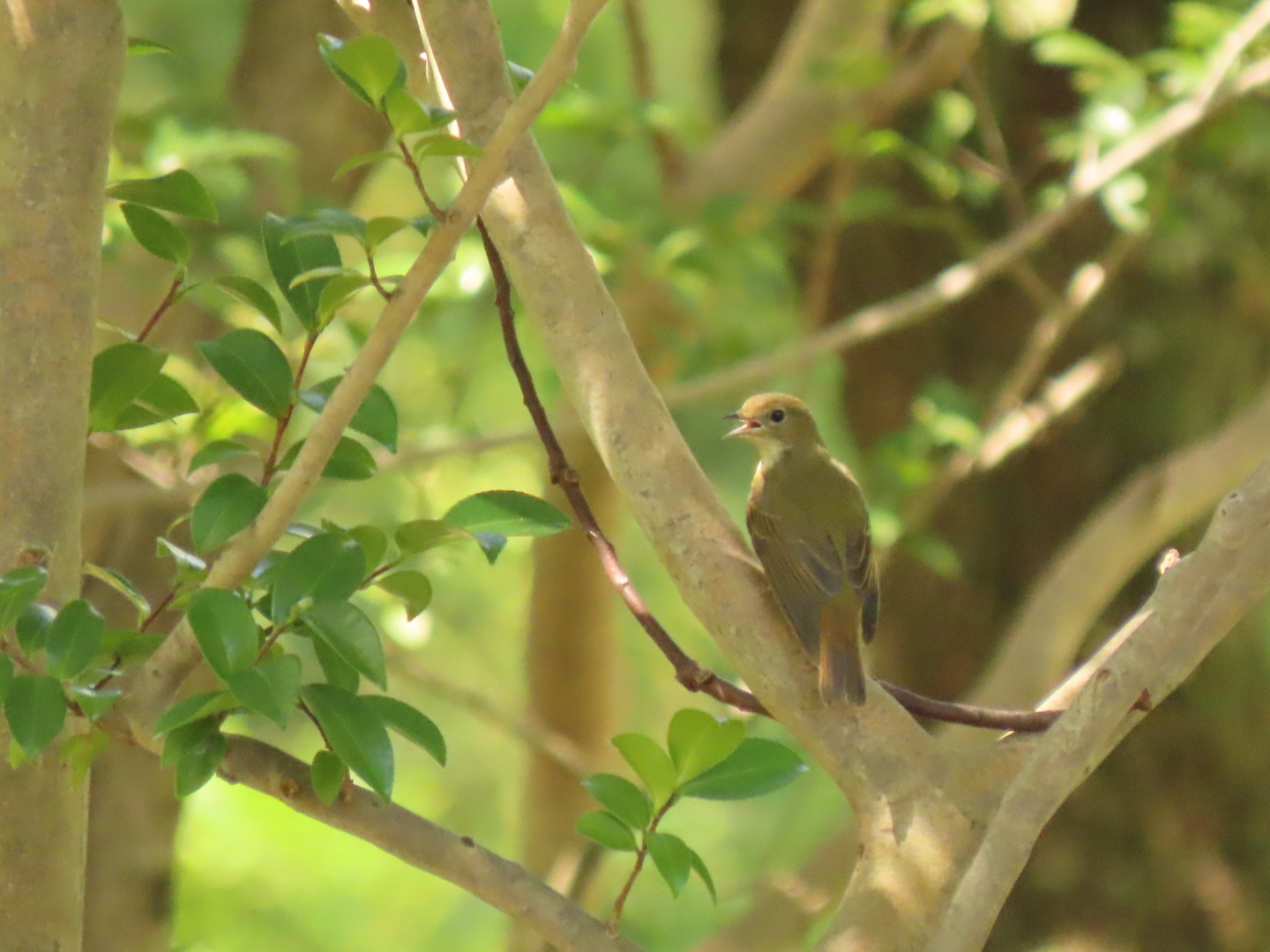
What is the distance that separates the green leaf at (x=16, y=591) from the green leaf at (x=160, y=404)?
0.31 metres

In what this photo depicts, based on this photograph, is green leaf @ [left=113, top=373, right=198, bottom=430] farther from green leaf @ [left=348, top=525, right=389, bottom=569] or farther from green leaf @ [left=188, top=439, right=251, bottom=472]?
green leaf @ [left=348, top=525, right=389, bottom=569]

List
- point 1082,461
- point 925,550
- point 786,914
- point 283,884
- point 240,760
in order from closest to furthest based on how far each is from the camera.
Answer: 1. point 240,760
2. point 786,914
3. point 925,550
4. point 1082,461
5. point 283,884

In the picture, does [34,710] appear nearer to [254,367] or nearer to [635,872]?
[254,367]

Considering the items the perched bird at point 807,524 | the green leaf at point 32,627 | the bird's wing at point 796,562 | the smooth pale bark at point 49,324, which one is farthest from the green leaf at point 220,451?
the bird's wing at point 796,562

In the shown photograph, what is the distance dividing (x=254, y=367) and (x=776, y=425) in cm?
196

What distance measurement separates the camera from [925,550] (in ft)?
11.8

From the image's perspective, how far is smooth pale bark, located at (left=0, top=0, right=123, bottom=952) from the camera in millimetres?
1258

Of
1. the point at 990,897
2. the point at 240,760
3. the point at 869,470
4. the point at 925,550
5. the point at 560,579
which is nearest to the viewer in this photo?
the point at 990,897

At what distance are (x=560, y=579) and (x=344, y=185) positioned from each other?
56.0 inches

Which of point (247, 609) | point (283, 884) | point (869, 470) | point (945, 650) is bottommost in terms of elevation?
point (283, 884)

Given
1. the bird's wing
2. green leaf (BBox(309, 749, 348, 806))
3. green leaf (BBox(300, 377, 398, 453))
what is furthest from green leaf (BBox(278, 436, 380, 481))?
the bird's wing

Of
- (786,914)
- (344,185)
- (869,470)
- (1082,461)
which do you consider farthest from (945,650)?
(344,185)

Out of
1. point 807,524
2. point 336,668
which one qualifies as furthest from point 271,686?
point 807,524

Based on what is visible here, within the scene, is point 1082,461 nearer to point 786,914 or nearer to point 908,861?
point 786,914
